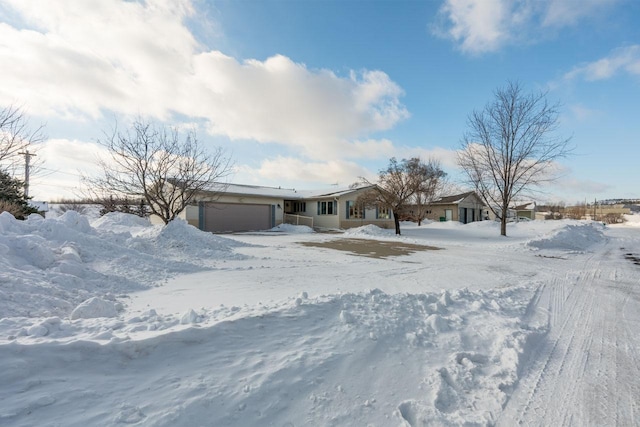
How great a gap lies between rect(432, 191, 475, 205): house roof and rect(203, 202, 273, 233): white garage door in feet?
82.1

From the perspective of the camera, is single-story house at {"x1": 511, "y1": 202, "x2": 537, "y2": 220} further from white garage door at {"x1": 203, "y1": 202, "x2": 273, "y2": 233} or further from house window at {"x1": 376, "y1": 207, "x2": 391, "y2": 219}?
white garage door at {"x1": 203, "y1": 202, "x2": 273, "y2": 233}

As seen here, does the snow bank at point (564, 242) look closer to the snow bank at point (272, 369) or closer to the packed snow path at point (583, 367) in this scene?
the packed snow path at point (583, 367)

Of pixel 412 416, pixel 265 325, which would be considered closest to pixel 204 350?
pixel 265 325

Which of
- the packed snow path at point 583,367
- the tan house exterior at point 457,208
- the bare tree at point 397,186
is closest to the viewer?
the packed snow path at point 583,367

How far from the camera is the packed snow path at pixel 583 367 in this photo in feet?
8.59

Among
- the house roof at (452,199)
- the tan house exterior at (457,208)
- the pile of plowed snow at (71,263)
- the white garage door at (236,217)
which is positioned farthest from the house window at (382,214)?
the pile of plowed snow at (71,263)

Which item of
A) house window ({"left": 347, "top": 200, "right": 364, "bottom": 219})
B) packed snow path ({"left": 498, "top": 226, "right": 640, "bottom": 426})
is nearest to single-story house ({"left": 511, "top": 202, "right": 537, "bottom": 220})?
house window ({"left": 347, "top": 200, "right": 364, "bottom": 219})

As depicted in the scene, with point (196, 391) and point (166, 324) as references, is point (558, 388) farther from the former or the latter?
point (166, 324)

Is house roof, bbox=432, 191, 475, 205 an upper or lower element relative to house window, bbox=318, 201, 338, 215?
upper

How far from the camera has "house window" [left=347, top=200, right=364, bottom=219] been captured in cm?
2605

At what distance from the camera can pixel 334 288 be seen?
6.05 m

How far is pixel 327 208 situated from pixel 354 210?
2394 millimetres

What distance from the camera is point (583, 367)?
3.37 m

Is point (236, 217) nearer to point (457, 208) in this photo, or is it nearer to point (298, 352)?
point (298, 352)
